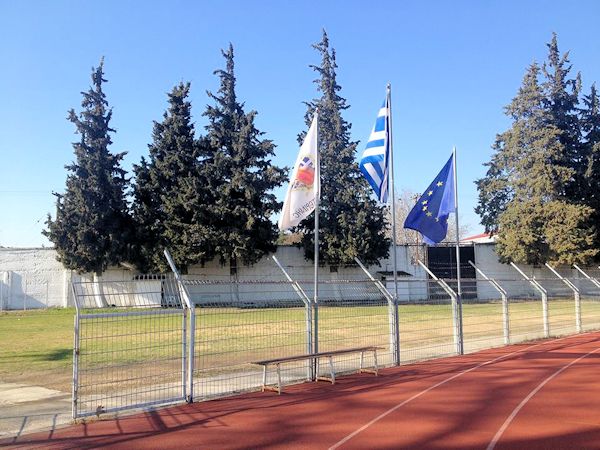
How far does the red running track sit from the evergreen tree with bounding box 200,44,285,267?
2600 cm

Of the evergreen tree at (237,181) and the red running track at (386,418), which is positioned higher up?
the evergreen tree at (237,181)

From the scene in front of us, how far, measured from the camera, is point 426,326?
22516 millimetres

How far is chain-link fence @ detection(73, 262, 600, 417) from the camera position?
9.80 metres

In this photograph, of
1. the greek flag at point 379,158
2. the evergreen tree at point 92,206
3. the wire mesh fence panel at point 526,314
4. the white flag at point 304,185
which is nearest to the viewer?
the white flag at point 304,185

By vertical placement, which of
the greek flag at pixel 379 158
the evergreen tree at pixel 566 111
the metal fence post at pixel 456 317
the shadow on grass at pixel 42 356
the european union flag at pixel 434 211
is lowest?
the shadow on grass at pixel 42 356

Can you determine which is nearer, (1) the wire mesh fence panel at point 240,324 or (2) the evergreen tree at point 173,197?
(1) the wire mesh fence panel at point 240,324

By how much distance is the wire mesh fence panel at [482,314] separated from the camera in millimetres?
18058

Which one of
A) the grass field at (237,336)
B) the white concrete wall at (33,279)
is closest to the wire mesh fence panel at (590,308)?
the grass field at (237,336)

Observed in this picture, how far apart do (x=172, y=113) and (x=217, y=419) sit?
34.9 meters

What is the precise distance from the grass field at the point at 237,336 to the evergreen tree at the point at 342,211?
56.1 feet

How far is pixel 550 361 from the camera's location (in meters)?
14.2

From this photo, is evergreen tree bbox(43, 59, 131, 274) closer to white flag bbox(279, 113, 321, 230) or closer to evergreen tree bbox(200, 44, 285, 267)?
evergreen tree bbox(200, 44, 285, 267)

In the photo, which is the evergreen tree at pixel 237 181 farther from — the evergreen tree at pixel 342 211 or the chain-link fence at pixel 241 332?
the chain-link fence at pixel 241 332

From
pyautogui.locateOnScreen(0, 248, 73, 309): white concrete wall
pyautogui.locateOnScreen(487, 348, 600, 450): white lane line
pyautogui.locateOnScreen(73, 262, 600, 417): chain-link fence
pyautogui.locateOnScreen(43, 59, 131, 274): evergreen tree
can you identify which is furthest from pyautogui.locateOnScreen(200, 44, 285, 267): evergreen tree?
pyautogui.locateOnScreen(487, 348, 600, 450): white lane line
